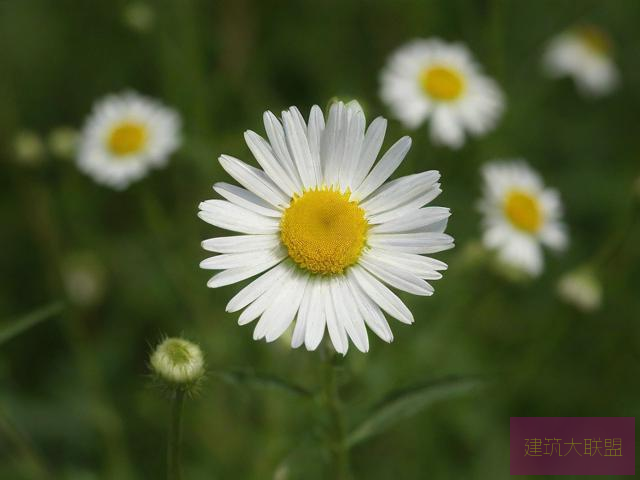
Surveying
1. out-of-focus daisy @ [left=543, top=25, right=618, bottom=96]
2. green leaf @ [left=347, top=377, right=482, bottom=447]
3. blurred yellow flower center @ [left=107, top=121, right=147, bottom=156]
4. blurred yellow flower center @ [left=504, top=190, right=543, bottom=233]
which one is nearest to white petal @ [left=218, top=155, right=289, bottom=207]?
green leaf @ [left=347, top=377, right=482, bottom=447]

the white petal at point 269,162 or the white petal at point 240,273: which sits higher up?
the white petal at point 269,162

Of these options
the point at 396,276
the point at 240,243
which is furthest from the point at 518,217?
the point at 240,243

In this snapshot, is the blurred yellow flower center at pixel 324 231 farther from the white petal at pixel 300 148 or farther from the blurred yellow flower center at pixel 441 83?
the blurred yellow flower center at pixel 441 83

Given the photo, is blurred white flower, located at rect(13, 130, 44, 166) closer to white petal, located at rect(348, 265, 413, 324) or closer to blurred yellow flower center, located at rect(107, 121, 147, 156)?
blurred yellow flower center, located at rect(107, 121, 147, 156)

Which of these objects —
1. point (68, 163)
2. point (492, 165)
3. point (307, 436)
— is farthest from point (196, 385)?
point (68, 163)

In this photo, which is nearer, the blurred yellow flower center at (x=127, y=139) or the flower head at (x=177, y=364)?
the flower head at (x=177, y=364)

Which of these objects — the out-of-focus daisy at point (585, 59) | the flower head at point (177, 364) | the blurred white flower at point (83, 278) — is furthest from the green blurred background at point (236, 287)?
the flower head at point (177, 364)
